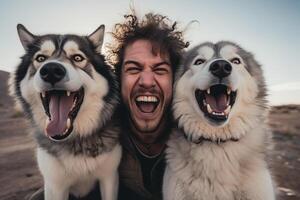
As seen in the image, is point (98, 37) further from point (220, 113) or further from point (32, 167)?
point (32, 167)

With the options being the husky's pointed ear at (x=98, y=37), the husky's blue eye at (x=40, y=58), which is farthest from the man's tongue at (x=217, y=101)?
the husky's blue eye at (x=40, y=58)

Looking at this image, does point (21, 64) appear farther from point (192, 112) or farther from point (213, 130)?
point (213, 130)

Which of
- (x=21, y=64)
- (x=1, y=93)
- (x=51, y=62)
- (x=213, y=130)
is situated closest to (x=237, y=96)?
(x=213, y=130)

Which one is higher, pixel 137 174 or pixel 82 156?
pixel 82 156

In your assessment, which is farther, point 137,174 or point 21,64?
point 137,174

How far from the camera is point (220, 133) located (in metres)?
3.58

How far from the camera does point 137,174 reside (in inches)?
175

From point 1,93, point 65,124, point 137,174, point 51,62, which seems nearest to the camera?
point 51,62

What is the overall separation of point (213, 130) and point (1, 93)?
37031 mm

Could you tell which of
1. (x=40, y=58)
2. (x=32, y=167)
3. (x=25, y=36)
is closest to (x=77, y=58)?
(x=40, y=58)

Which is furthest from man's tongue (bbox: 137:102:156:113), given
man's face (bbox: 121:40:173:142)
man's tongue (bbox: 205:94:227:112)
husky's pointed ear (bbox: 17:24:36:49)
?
husky's pointed ear (bbox: 17:24:36:49)

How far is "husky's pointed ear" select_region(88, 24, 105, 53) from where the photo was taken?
4200 mm

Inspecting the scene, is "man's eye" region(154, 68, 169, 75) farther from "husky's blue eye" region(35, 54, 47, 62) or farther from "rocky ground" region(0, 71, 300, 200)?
"rocky ground" region(0, 71, 300, 200)

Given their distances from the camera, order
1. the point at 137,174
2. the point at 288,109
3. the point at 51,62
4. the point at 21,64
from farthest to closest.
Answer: the point at 288,109 → the point at 137,174 → the point at 21,64 → the point at 51,62
